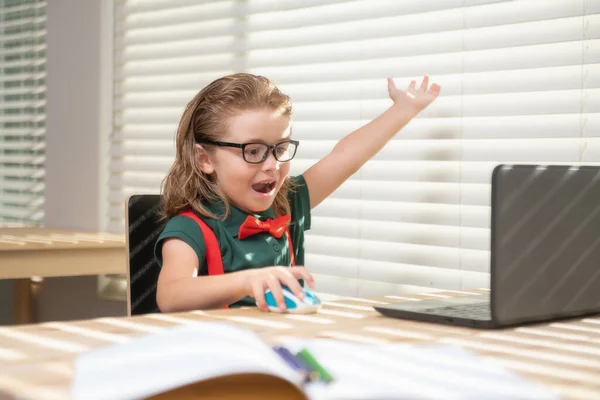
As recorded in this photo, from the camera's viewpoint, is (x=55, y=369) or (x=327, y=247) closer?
(x=55, y=369)

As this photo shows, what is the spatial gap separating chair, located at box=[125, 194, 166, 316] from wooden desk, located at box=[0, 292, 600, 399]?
0.43 m

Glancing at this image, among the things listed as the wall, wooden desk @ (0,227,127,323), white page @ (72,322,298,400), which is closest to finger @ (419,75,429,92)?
wooden desk @ (0,227,127,323)

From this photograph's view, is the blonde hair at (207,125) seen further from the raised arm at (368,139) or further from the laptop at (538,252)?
the laptop at (538,252)

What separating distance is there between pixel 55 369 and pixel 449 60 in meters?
1.35

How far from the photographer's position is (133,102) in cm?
286

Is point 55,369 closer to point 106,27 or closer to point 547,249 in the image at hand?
point 547,249

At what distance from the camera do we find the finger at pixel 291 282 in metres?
1.18

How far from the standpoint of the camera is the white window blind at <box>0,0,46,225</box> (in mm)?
3254

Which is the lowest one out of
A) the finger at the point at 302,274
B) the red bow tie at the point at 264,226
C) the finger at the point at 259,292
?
the finger at the point at 259,292

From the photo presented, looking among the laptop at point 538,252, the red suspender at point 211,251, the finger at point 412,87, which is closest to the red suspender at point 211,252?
the red suspender at point 211,251

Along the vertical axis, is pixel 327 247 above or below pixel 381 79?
below

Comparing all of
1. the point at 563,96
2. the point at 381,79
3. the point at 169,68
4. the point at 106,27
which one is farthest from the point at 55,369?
the point at 106,27

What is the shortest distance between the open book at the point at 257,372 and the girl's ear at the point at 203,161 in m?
0.89

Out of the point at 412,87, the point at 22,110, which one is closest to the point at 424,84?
the point at 412,87
